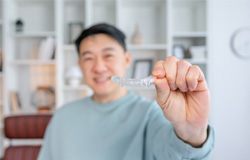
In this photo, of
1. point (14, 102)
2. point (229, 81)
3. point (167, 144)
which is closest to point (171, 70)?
point (167, 144)

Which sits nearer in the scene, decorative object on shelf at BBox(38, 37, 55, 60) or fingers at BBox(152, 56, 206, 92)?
fingers at BBox(152, 56, 206, 92)

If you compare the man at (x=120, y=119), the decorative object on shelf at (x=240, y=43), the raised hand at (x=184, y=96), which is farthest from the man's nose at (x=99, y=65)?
the decorative object on shelf at (x=240, y=43)

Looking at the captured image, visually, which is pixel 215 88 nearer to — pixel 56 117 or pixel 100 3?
pixel 100 3

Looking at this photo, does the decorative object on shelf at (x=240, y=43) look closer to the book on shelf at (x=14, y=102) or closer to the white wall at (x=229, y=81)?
the white wall at (x=229, y=81)

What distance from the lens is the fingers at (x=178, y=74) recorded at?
1.86ft

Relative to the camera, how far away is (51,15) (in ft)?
11.1

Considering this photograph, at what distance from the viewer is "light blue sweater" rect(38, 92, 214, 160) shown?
0.95 m

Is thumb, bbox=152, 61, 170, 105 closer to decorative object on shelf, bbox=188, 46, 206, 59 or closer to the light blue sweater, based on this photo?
the light blue sweater

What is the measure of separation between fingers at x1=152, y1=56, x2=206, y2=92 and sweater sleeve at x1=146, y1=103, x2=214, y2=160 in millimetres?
177

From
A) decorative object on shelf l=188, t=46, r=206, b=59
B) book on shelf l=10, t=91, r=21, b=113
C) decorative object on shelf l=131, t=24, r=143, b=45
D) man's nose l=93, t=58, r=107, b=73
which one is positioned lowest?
book on shelf l=10, t=91, r=21, b=113

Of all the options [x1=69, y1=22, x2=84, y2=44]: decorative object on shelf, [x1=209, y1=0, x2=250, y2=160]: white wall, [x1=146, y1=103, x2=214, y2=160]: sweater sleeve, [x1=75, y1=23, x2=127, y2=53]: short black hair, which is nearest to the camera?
[x1=146, y1=103, x2=214, y2=160]: sweater sleeve

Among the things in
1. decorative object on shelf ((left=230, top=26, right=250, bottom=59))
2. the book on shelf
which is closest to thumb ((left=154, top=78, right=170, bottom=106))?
the book on shelf

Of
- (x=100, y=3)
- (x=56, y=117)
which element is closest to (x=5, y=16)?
(x=100, y=3)

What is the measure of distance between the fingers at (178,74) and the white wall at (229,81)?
2900mm
